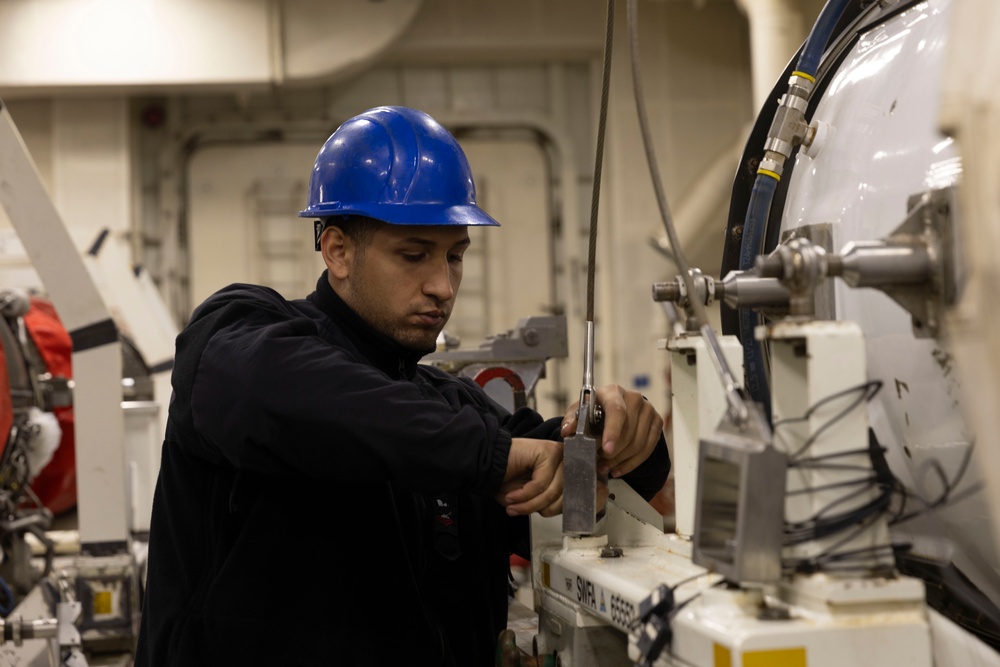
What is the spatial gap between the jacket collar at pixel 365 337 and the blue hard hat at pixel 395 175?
121mm

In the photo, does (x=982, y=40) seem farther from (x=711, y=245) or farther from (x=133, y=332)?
(x=711, y=245)

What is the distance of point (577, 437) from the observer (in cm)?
133

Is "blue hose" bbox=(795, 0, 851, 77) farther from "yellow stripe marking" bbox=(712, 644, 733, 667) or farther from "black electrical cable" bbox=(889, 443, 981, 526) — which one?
"yellow stripe marking" bbox=(712, 644, 733, 667)

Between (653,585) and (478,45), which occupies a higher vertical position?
(478,45)

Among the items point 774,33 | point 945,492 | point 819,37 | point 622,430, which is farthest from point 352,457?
point 774,33

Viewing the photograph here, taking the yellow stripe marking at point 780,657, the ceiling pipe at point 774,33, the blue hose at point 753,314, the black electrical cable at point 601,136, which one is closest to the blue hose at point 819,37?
the blue hose at point 753,314

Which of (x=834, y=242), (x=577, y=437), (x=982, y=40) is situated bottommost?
(x=577, y=437)

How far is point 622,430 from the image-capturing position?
1435 mm

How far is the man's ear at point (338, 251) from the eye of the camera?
1.59 metres

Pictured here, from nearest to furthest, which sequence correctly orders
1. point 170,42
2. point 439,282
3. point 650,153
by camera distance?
1. point 650,153
2. point 439,282
3. point 170,42

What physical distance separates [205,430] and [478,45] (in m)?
5.33

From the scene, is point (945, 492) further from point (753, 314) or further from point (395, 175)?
point (395, 175)

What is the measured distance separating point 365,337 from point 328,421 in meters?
0.38

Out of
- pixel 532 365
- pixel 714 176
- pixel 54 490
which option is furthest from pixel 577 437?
pixel 714 176
